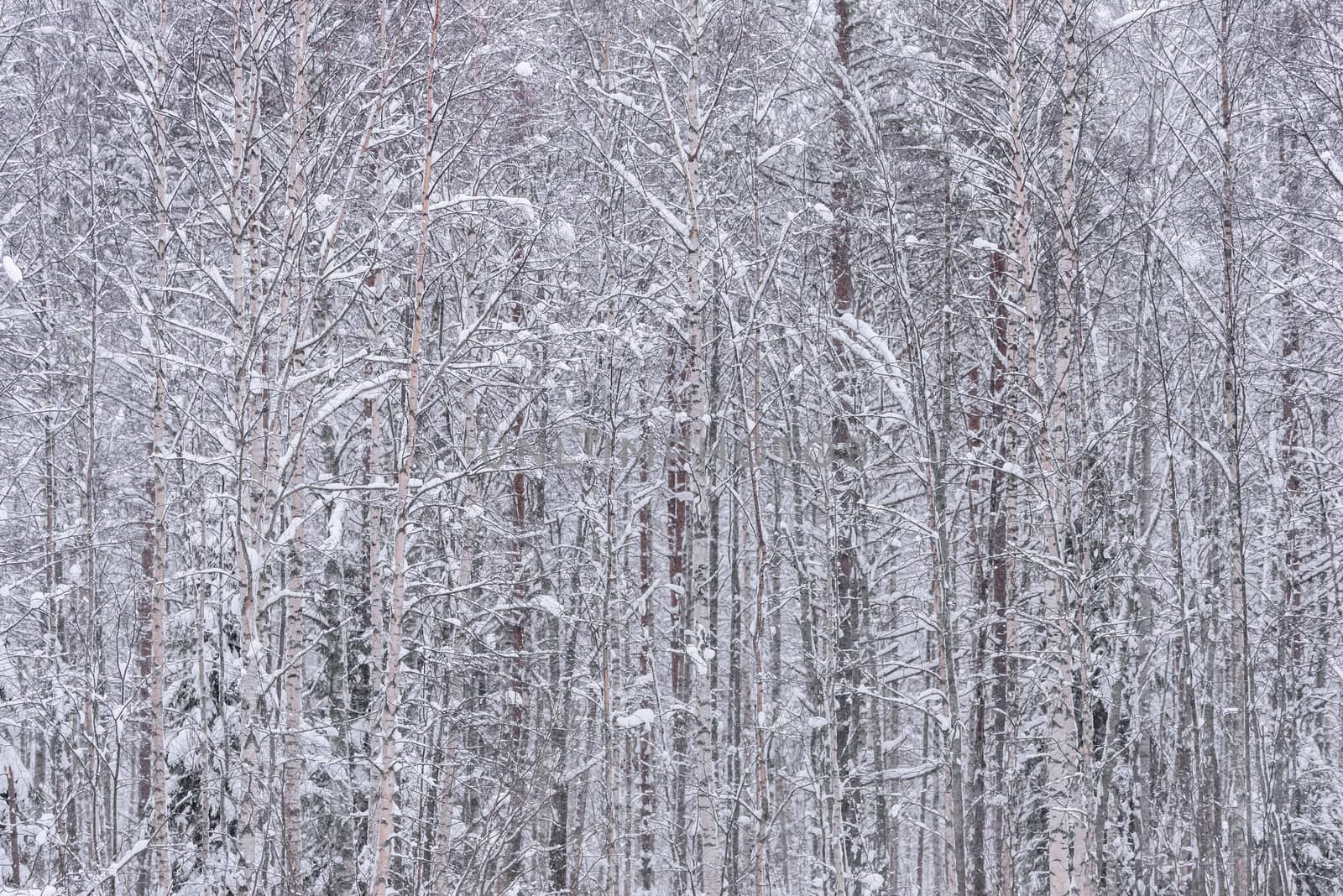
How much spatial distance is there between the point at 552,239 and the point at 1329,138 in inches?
387

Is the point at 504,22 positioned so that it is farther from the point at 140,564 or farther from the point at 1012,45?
the point at 140,564

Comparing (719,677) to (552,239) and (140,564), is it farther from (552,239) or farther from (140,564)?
(140,564)

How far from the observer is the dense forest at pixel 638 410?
825cm

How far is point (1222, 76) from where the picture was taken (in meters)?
10.3

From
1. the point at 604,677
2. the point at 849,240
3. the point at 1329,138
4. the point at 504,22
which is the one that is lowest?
the point at 604,677

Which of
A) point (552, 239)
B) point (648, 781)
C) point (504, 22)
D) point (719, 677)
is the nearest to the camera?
point (504, 22)

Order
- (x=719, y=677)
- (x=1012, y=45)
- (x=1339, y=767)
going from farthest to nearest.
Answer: (x=719, y=677), (x=1339, y=767), (x=1012, y=45)

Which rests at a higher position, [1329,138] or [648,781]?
[1329,138]

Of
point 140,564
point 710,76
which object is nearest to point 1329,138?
point 710,76

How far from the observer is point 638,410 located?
14820mm

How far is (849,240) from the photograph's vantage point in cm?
1221

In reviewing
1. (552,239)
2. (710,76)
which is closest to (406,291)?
(552,239)

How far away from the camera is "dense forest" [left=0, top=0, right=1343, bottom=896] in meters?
8.25

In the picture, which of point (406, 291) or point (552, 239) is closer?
point (406, 291)
